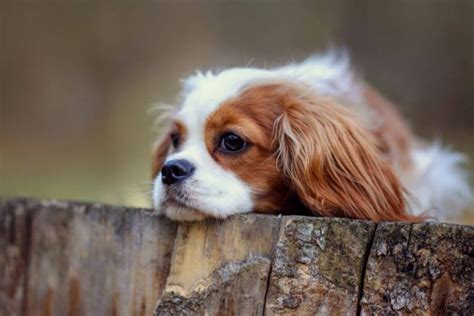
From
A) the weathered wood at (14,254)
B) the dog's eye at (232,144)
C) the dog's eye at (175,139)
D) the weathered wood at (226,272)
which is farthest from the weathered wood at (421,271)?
the weathered wood at (14,254)

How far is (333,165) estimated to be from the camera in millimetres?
3227

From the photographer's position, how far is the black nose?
301cm

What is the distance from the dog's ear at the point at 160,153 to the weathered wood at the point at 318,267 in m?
1.52

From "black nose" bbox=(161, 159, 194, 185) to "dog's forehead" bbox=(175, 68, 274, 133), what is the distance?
0.88 ft

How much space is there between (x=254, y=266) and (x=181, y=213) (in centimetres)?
46

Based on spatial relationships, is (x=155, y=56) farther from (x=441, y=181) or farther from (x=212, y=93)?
(x=212, y=93)

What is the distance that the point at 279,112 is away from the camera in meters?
3.34

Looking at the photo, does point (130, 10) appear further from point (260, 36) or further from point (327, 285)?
point (327, 285)

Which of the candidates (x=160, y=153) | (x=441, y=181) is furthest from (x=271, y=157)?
(x=441, y=181)

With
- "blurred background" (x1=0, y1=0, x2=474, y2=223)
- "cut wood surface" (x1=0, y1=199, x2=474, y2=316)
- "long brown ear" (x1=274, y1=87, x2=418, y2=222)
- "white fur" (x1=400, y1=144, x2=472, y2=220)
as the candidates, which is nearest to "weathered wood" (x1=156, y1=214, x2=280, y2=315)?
"cut wood surface" (x1=0, y1=199, x2=474, y2=316)

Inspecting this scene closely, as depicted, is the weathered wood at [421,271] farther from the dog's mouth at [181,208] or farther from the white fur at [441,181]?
the white fur at [441,181]

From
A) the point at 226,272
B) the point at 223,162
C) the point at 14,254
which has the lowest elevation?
the point at 226,272

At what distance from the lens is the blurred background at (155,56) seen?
10.6m

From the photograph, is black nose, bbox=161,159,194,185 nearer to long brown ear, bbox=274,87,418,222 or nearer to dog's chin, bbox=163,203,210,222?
dog's chin, bbox=163,203,210,222
